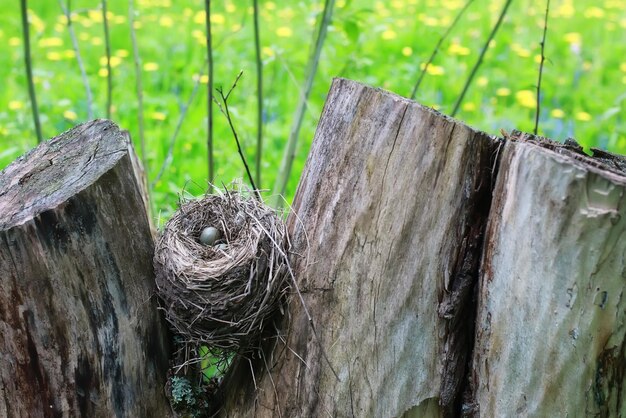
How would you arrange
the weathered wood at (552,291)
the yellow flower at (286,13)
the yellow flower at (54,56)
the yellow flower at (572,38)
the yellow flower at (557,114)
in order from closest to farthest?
the weathered wood at (552,291), the yellow flower at (557,114), the yellow flower at (54,56), the yellow flower at (572,38), the yellow flower at (286,13)

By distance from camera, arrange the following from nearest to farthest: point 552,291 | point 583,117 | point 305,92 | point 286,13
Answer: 1. point 552,291
2. point 305,92
3. point 583,117
4. point 286,13

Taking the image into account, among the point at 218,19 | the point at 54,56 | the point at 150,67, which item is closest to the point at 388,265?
the point at 150,67

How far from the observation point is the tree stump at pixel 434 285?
181cm

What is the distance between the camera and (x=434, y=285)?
1975 millimetres

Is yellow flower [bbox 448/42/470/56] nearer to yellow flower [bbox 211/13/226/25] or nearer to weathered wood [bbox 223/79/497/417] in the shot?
yellow flower [bbox 211/13/226/25]

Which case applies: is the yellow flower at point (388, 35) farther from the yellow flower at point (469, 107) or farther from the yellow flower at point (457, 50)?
the yellow flower at point (469, 107)

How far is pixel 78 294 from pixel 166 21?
533 centimetres

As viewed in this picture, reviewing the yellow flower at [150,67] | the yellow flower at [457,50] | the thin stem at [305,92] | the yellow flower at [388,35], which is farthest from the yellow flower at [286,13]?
the thin stem at [305,92]

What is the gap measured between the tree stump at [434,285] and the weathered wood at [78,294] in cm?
38

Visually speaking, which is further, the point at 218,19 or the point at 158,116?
the point at 218,19

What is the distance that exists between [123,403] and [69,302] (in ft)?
1.09

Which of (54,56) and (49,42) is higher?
(49,42)

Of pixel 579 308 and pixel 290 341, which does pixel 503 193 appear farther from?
pixel 290 341

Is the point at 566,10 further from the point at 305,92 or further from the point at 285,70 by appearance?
the point at 305,92
